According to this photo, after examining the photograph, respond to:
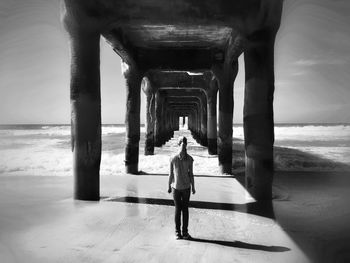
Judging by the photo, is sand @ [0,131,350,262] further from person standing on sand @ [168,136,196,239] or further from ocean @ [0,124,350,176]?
ocean @ [0,124,350,176]

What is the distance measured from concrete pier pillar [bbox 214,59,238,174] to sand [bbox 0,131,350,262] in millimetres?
2761

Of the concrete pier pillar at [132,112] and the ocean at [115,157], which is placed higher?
the concrete pier pillar at [132,112]

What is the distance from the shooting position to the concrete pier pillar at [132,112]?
435 inches

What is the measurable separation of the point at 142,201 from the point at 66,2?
457 centimetres

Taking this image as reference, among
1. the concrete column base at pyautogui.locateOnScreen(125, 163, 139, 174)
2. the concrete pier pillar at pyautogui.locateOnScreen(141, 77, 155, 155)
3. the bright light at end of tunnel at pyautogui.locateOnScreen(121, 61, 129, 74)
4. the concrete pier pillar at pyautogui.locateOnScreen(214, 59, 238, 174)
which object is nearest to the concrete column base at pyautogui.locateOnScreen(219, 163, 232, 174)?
the concrete pier pillar at pyautogui.locateOnScreen(214, 59, 238, 174)

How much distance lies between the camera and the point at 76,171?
661 cm

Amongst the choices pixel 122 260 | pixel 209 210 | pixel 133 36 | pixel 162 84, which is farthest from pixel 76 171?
pixel 162 84

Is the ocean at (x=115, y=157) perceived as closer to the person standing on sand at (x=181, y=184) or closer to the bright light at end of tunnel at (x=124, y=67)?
the bright light at end of tunnel at (x=124, y=67)

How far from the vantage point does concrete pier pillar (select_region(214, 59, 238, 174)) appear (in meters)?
11.2

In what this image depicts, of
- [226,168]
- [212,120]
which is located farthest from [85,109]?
[212,120]

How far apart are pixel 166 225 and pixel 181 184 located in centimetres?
116

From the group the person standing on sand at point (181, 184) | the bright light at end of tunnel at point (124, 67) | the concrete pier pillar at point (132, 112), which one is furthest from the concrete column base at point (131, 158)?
the person standing on sand at point (181, 184)

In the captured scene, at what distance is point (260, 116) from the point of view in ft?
21.7

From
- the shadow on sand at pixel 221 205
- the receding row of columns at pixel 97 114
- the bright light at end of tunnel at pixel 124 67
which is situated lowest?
the shadow on sand at pixel 221 205
